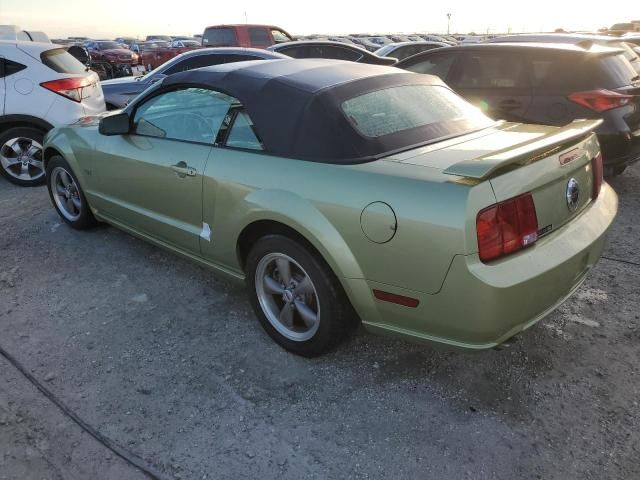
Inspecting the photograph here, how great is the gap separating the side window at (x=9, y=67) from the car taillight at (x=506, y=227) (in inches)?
250

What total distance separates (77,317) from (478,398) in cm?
254

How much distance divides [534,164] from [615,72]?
3.65 metres

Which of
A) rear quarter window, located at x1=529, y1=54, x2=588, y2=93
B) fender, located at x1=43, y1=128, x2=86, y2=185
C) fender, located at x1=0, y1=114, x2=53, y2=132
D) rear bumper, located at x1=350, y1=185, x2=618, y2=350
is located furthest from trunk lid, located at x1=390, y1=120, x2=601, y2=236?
fender, located at x1=0, y1=114, x2=53, y2=132

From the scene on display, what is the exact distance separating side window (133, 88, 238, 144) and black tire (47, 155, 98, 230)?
1134 mm

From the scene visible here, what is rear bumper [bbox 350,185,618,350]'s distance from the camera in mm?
2162

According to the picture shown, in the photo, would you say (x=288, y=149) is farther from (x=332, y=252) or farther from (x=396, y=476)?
(x=396, y=476)

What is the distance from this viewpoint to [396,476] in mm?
2178

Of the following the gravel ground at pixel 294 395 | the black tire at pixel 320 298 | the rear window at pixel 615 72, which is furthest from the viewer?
the rear window at pixel 615 72

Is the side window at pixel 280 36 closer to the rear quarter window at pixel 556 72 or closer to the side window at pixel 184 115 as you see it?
the rear quarter window at pixel 556 72

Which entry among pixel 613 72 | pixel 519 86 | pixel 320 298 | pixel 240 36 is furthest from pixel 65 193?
pixel 240 36

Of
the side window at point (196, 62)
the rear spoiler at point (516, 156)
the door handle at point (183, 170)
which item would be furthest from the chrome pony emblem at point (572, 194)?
the side window at point (196, 62)

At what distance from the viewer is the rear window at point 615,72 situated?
5102mm

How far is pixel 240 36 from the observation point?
45.6ft

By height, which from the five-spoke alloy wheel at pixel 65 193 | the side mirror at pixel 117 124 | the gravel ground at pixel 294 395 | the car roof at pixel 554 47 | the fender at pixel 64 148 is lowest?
the gravel ground at pixel 294 395
